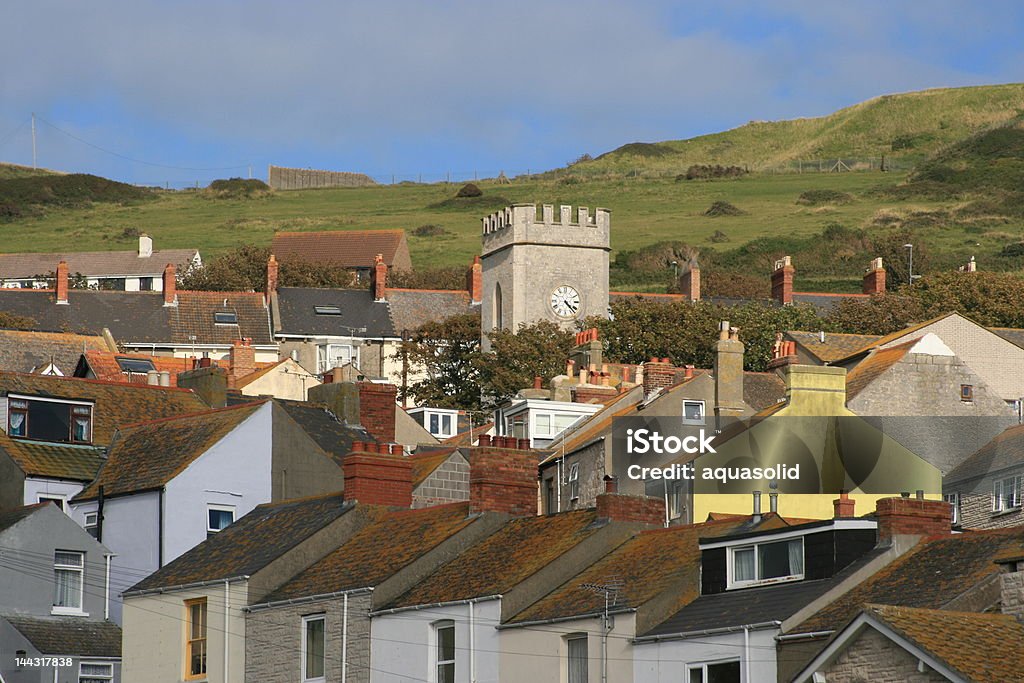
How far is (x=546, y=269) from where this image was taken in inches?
4491

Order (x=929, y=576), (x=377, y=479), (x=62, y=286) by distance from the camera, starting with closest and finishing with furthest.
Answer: (x=929, y=576) → (x=377, y=479) → (x=62, y=286)

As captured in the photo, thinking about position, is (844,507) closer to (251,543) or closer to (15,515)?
(251,543)

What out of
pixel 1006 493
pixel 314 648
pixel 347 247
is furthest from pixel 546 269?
pixel 314 648

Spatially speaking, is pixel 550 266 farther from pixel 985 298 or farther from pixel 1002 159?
pixel 1002 159

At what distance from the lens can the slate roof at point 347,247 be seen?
15525 cm

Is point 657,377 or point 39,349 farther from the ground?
point 39,349

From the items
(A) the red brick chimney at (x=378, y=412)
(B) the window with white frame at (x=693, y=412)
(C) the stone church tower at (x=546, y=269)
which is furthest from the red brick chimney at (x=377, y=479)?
(C) the stone church tower at (x=546, y=269)

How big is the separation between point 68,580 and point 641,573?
52.0 ft

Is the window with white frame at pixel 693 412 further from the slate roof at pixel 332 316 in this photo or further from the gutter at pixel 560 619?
the slate roof at pixel 332 316

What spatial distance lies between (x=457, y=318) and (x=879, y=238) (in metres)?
53.1

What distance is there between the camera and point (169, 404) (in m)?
54.5

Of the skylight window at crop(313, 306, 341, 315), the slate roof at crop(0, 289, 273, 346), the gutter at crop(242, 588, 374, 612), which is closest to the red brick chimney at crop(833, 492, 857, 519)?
the gutter at crop(242, 588, 374, 612)

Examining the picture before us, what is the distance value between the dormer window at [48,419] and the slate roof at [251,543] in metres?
7.82

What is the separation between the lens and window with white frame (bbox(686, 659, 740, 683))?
3000cm
